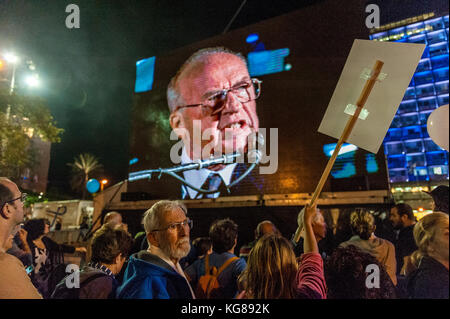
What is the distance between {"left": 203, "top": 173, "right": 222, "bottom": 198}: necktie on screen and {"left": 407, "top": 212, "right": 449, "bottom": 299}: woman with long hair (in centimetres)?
748

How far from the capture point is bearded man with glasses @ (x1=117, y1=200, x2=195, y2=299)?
71.7 inches

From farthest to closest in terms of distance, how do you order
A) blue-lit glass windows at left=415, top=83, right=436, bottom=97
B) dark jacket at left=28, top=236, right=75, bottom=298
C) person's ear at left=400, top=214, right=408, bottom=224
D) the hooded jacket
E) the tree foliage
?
blue-lit glass windows at left=415, top=83, right=436, bottom=97 → the tree foliage → dark jacket at left=28, top=236, right=75, bottom=298 → person's ear at left=400, top=214, right=408, bottom=224 → the hooded jacket

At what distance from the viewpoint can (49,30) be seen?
4664 mm

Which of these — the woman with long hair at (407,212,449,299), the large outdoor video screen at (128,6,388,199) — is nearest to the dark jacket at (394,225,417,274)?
the woman with long hair at (407,212,449,299)

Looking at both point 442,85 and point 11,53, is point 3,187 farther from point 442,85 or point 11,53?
point 442,85

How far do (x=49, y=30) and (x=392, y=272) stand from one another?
20.0 ft

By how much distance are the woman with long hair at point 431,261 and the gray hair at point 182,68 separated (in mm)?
8702

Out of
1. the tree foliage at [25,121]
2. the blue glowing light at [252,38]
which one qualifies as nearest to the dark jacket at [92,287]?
the tree foliage at [25,121]

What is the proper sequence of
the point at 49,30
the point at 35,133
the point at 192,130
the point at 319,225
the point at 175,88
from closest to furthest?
1. the point at 319,225
2. the point at 49,30
3. the point at 35,133
4. the point at 192,130
5. the point at 175,88

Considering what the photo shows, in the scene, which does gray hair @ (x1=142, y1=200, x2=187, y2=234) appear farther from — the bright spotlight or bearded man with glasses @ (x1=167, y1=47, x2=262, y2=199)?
bearded man with glasses @ (x1=167, y1=47, x2=262, y2=199)

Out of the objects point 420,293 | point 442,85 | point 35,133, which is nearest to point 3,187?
point 420,293

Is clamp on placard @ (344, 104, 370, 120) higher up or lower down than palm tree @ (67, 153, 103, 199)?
lower down

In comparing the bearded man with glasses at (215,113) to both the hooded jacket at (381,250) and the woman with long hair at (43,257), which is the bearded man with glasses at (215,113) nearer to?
the woman with long hair at (43,257)

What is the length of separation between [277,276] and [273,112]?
7.90 meters
